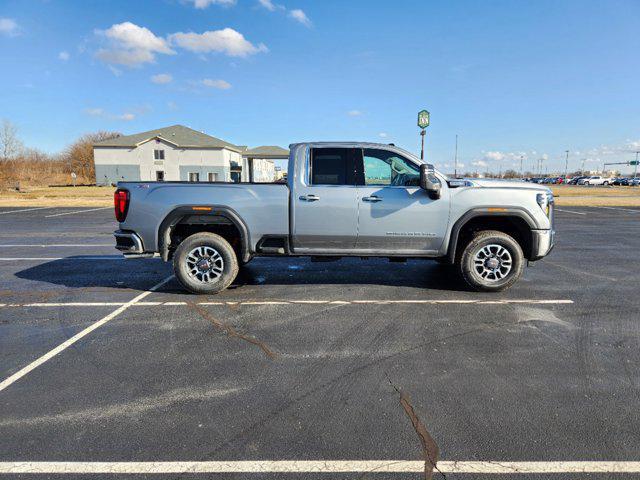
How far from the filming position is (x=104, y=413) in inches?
118

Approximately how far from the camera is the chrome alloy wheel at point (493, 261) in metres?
5.95

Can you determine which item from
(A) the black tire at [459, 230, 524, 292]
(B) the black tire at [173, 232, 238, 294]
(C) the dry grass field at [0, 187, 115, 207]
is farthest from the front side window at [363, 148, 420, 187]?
(C) the dry grass field at [0, 187, 115, 207]

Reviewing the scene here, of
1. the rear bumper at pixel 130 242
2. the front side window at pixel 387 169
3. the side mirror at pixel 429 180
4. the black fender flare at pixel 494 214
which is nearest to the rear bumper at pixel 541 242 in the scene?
the black fender flare at pixel 494 214

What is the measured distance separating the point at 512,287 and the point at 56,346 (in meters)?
6.15

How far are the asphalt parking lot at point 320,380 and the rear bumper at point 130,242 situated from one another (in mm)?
672

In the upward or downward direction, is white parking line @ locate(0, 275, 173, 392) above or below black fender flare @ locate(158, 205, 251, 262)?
below

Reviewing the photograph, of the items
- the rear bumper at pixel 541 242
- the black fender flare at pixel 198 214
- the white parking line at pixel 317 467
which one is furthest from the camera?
the rear bumper at pixel 541 242

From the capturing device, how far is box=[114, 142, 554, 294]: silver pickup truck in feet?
18.9

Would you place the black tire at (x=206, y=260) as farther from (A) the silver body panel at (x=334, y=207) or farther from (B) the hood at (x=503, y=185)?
(B) the hood at (x=503, y=185)

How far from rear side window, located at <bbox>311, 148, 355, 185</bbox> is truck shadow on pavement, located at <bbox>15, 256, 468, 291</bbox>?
5.75 ft

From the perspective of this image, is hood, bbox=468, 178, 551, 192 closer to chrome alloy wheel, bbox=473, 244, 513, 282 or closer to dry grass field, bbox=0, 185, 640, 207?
chrome alloy wheel, bbox=473, 244, 513, 282

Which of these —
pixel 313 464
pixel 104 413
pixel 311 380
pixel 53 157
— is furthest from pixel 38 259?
pixel 53 157

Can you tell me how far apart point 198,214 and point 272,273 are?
204 centimetres

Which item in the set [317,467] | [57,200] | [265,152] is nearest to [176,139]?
[265,152]
